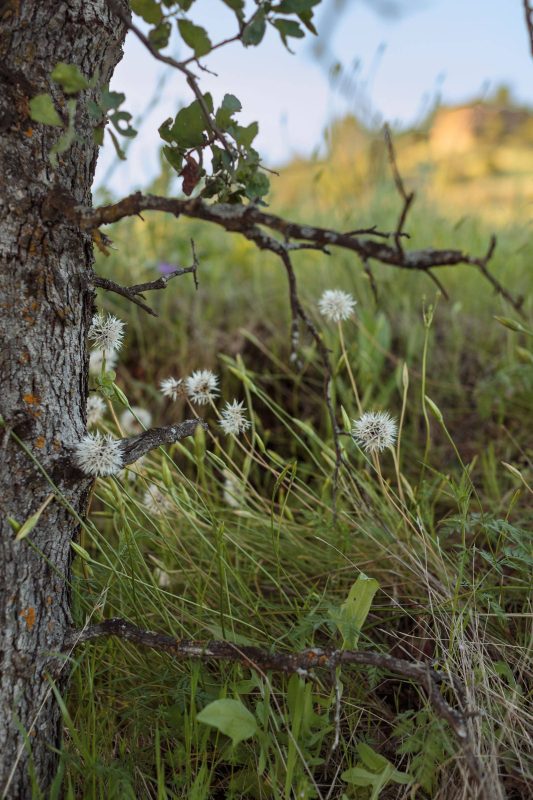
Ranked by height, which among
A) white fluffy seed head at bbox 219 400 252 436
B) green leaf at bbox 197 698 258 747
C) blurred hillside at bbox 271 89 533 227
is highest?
blurred hillside at bbox 271 89 533 227

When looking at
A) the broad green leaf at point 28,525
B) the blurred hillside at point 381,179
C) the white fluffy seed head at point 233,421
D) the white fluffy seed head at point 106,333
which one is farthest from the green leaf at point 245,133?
the blurred hillside at point 381,179

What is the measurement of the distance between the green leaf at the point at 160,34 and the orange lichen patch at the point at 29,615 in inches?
33.3

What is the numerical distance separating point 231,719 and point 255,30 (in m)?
1.01

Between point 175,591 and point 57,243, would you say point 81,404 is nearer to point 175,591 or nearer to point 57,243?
point 57,243

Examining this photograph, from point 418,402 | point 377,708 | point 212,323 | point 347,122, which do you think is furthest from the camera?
point 347,122

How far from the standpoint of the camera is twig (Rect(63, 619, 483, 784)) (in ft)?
3.43

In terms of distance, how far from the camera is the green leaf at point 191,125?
108 cm

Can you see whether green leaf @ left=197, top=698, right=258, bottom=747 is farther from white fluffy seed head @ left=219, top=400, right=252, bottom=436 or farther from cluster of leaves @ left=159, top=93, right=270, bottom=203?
cluster of leaves @ left=159, top=93, right=270, bottom=203

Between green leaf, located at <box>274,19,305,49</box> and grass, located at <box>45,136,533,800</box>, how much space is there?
0.58m

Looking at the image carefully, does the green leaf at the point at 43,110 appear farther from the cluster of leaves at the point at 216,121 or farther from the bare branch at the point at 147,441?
the bare branch at the point at 147,441

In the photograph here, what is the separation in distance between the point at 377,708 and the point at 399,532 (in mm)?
421

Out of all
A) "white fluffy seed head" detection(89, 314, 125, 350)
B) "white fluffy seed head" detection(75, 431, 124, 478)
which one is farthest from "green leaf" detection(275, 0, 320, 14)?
"white fluffy seed head" detection(75, 431, 124, 478)

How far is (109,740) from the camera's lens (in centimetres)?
116

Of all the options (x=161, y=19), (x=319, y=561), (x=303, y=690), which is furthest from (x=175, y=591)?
(x=161, y=19)
